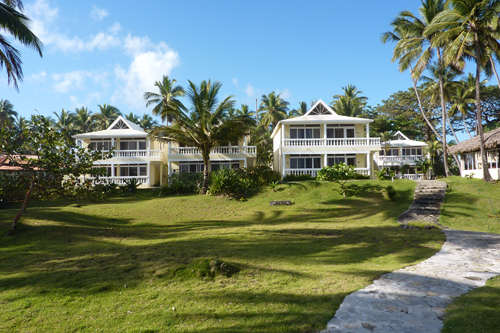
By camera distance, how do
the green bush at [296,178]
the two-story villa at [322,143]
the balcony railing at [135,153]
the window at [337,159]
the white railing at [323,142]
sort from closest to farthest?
the green bush at [296,178]
the two-story villa at [322,143]
the white railing at [323,142]
the window at [337,159]
the balcony railing at [135,153]

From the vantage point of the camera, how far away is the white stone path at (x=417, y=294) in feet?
14.1

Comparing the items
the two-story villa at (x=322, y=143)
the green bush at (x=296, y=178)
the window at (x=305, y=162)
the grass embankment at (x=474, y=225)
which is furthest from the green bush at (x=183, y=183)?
the grass embankment at (x=474, y=225)

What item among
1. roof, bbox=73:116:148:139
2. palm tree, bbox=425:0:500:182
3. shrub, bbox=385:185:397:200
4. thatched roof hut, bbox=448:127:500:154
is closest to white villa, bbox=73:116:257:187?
roof, bbox=73:116:148:139

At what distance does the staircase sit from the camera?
14695mm

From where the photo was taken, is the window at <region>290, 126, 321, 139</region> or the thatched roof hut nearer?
the thatched roof hut

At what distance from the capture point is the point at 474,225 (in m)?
13.3

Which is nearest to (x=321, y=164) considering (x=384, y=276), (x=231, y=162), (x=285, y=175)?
(x=285, y=175)

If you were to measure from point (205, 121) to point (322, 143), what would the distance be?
1084 centimetres

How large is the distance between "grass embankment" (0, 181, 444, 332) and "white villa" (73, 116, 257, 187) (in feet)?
38.1

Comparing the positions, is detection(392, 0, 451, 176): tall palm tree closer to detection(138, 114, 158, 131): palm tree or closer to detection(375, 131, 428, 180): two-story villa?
detection(375, 131, 428, 180): two-story villa

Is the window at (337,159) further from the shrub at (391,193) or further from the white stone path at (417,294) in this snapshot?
the white stone path at (417,294)

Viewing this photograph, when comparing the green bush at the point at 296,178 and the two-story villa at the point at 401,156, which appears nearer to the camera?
the green bush at the point at 296,178

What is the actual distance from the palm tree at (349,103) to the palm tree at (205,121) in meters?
23.3

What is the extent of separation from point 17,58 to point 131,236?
1001 cm
